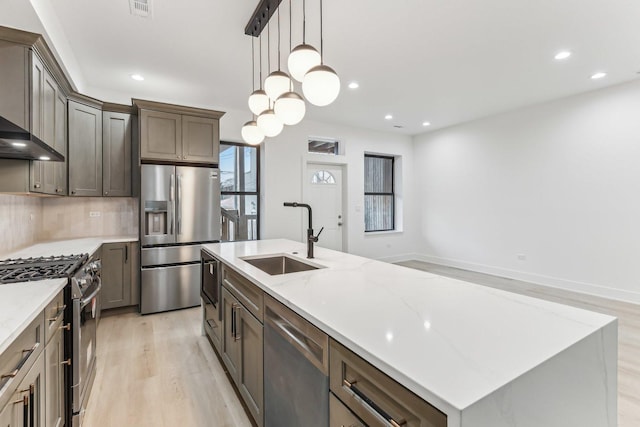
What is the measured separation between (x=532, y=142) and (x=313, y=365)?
5.17 m

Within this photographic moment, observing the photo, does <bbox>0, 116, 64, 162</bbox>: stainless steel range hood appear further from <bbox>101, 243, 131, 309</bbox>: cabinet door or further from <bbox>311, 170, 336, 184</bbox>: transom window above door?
<bbox>311, 170, 336, 184</bbox>: transom window above door

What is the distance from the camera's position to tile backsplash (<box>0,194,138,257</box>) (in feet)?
8.69

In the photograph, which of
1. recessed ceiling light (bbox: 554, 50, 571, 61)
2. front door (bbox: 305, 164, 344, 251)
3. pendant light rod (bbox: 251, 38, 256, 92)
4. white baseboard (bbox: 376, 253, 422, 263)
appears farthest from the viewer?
white baseboard (bbox: 376, 253, 422, 263)

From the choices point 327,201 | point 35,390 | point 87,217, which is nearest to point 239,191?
point 327,201

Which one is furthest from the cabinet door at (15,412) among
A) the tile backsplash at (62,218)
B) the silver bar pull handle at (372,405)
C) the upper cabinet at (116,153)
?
the upper cabinet at (116,153)

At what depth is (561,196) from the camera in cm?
439

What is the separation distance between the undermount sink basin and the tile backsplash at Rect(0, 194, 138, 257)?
2103mm

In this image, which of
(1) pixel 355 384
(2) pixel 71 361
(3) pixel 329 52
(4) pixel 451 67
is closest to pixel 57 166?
(2) pixel 71 361

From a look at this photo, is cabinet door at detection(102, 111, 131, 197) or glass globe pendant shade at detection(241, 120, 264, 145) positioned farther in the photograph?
cabinet door at detection(102, 111, 131, 197)

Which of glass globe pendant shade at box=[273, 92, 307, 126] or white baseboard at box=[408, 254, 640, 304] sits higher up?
glass globe pendant shade at box=[273, 92, 307, 126]

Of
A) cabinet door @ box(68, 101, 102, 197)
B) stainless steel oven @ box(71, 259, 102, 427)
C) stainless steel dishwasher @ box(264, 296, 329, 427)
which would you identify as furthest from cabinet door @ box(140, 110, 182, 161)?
stainless steel dishwasher @ box(264, 296, 329, 427)

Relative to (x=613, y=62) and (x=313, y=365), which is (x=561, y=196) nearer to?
(x=613, y=62)

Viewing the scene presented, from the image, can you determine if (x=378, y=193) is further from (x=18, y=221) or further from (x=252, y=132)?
(x=18, y=221)

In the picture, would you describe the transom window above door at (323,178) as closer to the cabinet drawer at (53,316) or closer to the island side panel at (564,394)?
the cabinet drawer at (53,316)
